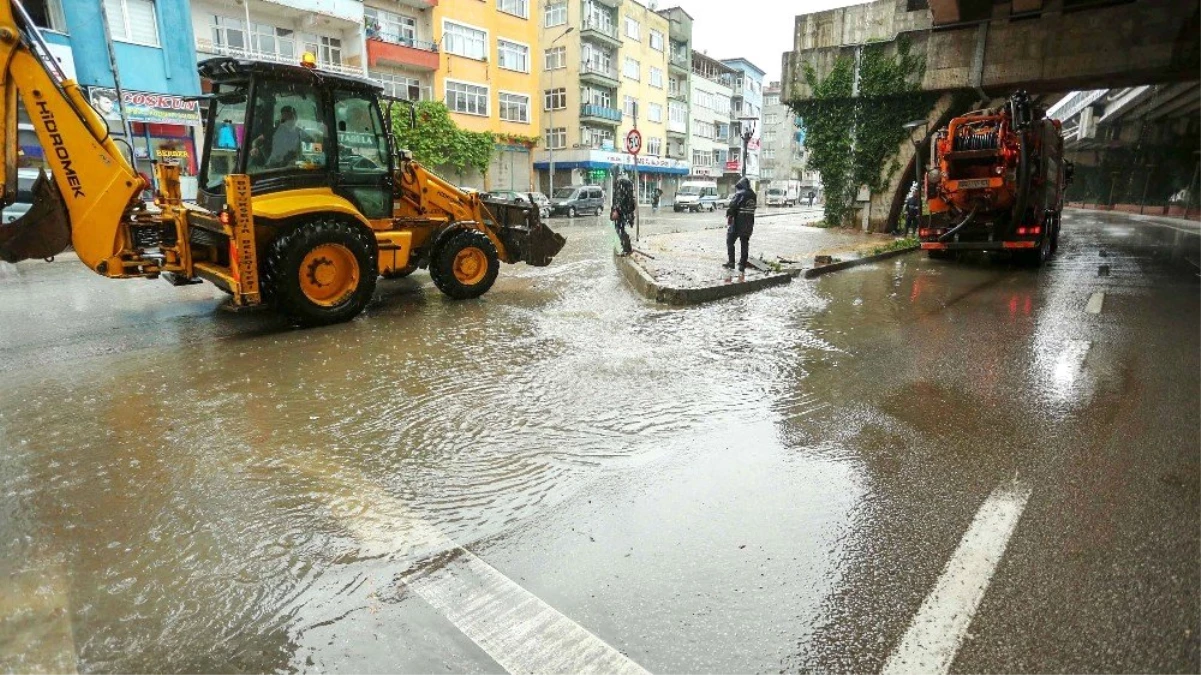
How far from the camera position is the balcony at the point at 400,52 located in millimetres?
30172

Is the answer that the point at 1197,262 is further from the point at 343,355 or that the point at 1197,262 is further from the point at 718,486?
the point at 343,355

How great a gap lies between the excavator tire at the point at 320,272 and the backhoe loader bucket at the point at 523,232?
8.27 feet

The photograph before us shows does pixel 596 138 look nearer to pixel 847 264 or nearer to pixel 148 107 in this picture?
pixel 148 107

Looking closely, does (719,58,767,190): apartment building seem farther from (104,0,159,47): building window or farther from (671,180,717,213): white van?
(104,0,159,47): building window

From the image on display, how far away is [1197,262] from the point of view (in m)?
14.4

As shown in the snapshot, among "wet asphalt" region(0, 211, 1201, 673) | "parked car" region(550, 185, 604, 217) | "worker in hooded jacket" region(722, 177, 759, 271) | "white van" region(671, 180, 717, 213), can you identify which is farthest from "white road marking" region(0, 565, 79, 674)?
"white van" region(671, 180, 717, 213)

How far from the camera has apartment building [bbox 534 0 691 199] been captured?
45188mm

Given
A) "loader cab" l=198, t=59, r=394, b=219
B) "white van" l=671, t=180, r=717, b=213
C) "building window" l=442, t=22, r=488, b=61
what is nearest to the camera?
"loader cab" l=198, t=59, r=394, b=219

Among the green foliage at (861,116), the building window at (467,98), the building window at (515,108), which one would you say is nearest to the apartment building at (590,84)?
the building window at (515,108)

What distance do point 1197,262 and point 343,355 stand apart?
18.0 meters

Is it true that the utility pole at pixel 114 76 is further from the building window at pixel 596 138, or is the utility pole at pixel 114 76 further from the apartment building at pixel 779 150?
the apartment building at pixel 779 150

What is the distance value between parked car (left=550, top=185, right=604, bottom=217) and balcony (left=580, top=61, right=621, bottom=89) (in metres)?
14.3

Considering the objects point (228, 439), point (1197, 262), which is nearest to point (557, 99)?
point (1197, 262)

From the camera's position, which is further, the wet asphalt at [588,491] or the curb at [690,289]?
the curb at [690,289]
